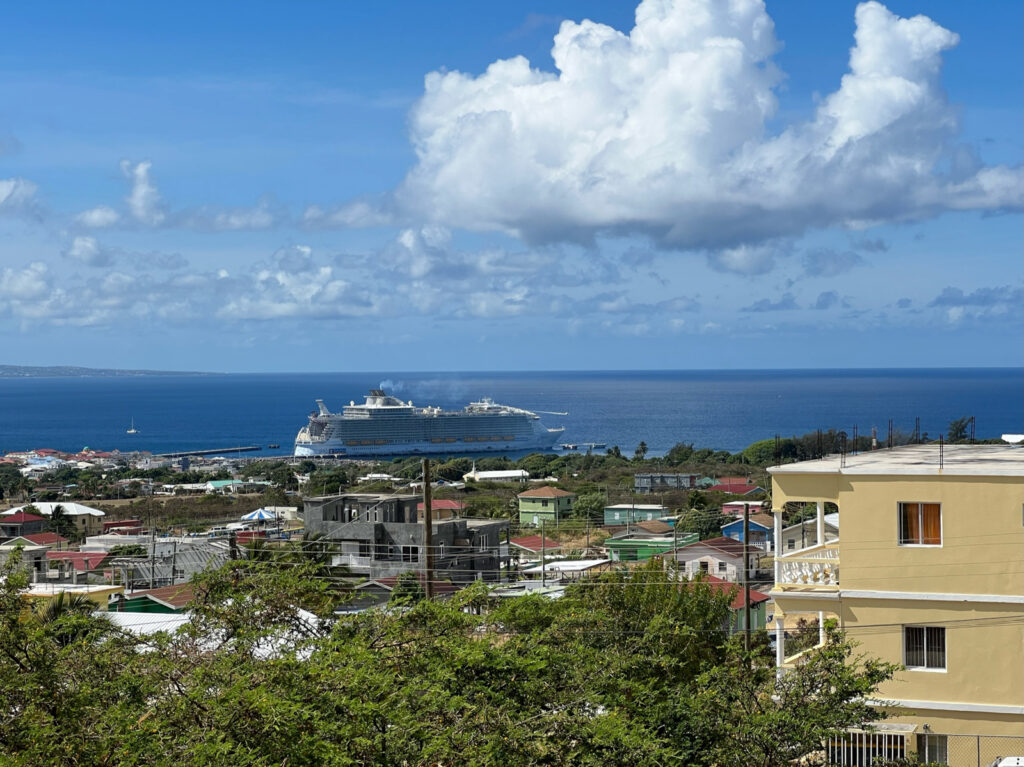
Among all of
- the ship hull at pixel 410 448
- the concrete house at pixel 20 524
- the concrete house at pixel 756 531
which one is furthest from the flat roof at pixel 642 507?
the ship hull at pixel 410 448

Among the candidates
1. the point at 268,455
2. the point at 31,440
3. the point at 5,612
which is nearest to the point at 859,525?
the point at 5,612

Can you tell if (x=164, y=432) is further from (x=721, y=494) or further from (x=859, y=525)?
(x=859, y=525)

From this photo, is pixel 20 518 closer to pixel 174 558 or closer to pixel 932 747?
pixel 174 558

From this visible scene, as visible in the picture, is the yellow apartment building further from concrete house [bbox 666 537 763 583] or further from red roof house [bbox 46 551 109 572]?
red roof house [bbox 46 551 109 572]

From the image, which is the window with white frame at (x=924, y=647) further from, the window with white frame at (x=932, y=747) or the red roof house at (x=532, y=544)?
the red roof house at (x=532, y=544)

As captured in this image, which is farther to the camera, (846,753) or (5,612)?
(846,753)

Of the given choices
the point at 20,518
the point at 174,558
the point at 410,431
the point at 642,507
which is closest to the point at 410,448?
the point at 410,431
